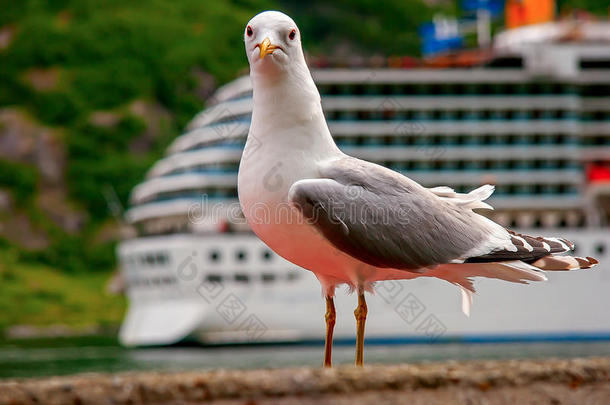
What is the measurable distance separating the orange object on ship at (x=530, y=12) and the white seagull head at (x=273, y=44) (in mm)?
38103

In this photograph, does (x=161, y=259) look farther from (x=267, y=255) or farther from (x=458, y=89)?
(x=458, y=89)

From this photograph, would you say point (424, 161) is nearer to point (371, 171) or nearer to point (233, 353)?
point (233, 353)

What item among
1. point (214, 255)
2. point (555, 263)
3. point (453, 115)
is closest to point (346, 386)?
point (555, 263)

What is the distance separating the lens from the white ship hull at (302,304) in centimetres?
3341

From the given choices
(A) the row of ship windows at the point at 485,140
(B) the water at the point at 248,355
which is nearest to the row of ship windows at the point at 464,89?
(A) the row of ship windows at the point at 485,140

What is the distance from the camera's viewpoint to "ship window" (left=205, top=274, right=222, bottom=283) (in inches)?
1366

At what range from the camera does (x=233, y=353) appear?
1328 inches

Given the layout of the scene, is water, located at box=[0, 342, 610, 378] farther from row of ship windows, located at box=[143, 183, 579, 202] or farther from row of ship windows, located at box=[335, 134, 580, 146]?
row of ship windows, located at box=[335, 134, 580, 146]

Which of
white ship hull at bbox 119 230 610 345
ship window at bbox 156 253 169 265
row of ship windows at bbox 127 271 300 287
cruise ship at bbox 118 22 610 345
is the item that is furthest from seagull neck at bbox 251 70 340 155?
ship window at bbox 156 253 169 265

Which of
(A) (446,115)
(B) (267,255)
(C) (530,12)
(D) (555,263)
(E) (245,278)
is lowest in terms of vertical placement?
(D) (555,263)

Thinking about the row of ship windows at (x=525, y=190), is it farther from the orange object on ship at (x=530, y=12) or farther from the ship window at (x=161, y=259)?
the orange object on ship at (x=530, y=12)

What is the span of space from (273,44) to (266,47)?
0.12 ft

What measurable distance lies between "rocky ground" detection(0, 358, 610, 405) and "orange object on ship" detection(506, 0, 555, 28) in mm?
39541

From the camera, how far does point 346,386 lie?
3131mm
